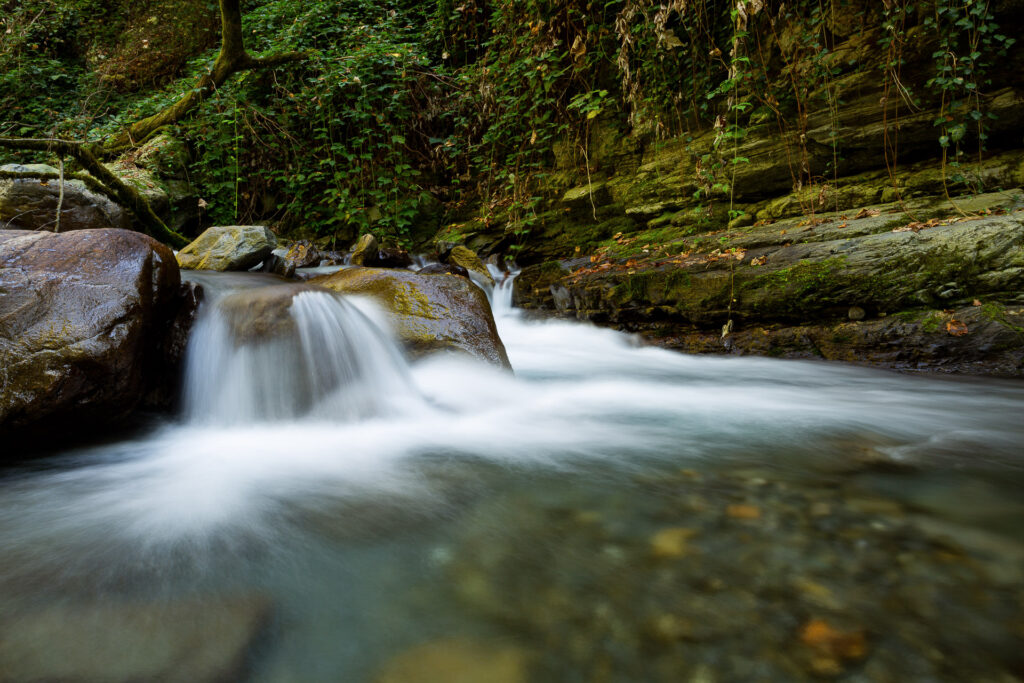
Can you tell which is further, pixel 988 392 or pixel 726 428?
pixel 988 392

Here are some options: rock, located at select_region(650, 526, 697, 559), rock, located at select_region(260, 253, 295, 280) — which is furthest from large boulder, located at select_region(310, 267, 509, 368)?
rock, located at select_region(650, 526, 697, 559)

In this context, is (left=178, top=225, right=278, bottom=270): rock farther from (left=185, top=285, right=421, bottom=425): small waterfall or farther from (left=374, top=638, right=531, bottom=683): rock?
(left=374, top=638, right=531, bottom=683): rock

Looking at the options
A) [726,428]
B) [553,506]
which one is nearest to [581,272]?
[726,428]

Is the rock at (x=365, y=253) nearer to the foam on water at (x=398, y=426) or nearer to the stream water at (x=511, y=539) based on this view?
the foam on water at (x=398, y=426)

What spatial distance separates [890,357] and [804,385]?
761 mm

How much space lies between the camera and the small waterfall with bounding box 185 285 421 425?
2.77m

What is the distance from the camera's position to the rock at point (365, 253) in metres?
6.11

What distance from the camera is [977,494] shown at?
63.7 inches

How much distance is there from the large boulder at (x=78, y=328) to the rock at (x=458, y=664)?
7.08 feet

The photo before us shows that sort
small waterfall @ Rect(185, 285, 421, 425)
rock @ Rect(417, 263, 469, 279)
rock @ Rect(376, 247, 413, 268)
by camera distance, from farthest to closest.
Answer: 1. rock @ Rect(376, 247, 413, 268)
2. rock @ Rect(417, 263, 469, 279)
3. small waterfall @ Rect(185, 285, 421, 425)

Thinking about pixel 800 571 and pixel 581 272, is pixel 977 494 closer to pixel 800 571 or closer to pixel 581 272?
pixel 800 571

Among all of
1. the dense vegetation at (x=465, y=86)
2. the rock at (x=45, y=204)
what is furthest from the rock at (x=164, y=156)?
the rock at (x=45, y=204)

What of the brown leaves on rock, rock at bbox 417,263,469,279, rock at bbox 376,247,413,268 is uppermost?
rock at bbox 376,247,413,268

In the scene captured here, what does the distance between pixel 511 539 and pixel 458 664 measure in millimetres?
498
